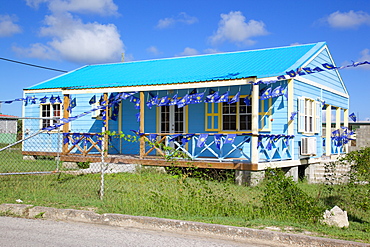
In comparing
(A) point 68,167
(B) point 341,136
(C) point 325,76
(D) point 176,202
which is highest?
(C) point 325,76

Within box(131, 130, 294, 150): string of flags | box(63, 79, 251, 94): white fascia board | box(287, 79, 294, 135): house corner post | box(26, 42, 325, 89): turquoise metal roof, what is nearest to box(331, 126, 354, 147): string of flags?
box(26, 42, 325, 89): turquoise metal roof

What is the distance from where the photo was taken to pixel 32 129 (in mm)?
18859

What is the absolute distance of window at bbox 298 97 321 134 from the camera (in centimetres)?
1419

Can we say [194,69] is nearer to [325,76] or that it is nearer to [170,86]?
[170,86]

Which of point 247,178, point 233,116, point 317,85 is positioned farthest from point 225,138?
point 317,85

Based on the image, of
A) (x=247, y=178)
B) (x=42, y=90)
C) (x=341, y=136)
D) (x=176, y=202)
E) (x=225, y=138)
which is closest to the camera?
(x=176, y=202)

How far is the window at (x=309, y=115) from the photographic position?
1419 centimetres

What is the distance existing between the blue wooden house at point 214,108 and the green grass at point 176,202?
1891mm

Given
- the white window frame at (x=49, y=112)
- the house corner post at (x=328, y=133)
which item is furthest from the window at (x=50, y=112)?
the house corner post at (x=328, y=133)

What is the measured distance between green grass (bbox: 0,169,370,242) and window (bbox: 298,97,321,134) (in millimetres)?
4237

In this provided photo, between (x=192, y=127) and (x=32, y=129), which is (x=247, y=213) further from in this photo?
(x=32, y=129)

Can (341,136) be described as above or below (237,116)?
below

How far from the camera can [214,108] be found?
1509cm

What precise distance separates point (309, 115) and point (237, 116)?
8.71ft
